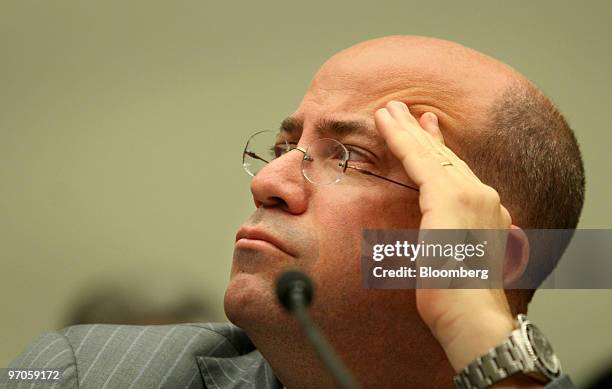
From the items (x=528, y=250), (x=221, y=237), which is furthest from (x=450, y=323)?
(x=221, y=237)

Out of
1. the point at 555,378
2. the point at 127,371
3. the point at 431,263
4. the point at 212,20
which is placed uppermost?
the point at 212,20

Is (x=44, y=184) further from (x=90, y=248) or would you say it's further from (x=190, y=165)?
(x=190, y=165)

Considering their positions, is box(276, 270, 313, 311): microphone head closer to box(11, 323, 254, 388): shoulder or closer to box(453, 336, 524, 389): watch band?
box(453, 336, 524, 389): watch band

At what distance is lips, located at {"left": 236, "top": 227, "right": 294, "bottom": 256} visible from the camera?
48.1 inches

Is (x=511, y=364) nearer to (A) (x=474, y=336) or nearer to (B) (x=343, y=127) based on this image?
(A) (x=474, y=336)

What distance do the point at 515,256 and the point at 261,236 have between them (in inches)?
17.6

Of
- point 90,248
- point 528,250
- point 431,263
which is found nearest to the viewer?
point 431,263

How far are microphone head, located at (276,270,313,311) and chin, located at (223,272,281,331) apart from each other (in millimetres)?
280

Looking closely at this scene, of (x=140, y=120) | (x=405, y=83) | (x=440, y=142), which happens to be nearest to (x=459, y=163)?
(x=440, y=142)

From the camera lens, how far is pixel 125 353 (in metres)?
1.47

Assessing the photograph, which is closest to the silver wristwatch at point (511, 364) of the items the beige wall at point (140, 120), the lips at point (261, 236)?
the lips at point (261, 236)

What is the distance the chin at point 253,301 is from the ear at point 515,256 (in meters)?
0.41

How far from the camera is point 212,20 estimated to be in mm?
2205

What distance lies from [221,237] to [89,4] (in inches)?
29.9
